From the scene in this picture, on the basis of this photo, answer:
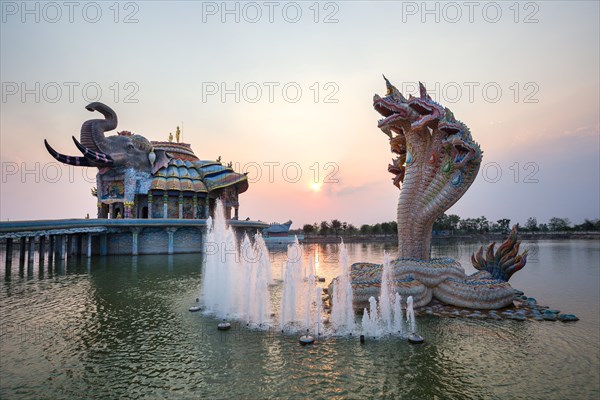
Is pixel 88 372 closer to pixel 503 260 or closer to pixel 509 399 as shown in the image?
pixel 509 399

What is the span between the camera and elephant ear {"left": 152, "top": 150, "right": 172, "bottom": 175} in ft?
126

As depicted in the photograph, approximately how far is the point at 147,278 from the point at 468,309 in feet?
54.0

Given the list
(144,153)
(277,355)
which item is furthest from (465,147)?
(144,153)

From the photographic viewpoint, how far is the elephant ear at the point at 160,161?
126ft

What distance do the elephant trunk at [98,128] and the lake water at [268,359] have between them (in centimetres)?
2540

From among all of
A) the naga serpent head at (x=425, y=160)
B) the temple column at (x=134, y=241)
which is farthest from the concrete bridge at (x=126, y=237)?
the naga serpent head at (x=425, y=160)

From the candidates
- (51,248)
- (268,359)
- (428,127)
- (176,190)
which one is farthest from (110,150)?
(268,359)

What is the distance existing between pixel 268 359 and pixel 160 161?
3528 cm

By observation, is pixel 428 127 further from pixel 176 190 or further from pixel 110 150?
pixel 110 150

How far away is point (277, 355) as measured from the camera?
8.12m

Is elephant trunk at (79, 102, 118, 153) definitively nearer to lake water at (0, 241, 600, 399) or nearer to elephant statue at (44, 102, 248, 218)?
elephant statue at (44, 102, 248, 218)

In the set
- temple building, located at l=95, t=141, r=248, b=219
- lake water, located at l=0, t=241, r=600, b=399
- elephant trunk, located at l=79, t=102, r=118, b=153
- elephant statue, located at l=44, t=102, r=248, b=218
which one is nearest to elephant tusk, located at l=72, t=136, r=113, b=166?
elephant statue, located at l=44, t=102, r=248, b=218

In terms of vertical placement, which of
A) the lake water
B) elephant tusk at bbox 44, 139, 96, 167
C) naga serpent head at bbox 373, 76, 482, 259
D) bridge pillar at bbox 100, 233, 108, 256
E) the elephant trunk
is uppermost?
the elephant trunk

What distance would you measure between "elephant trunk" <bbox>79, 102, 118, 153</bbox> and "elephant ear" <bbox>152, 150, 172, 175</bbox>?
4815mm
